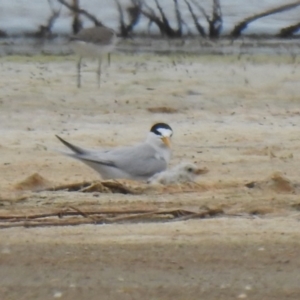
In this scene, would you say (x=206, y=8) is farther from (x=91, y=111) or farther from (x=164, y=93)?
(x=91, y=111)

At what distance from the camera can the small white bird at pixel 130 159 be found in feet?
28.5

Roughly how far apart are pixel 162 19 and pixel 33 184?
1083 centimetres

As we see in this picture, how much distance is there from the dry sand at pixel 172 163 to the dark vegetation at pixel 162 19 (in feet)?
5.49

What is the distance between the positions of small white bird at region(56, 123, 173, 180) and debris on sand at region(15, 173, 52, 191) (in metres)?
0.76

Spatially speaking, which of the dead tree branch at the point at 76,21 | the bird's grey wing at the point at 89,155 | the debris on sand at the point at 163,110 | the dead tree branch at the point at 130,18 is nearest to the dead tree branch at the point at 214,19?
the dead tree branch at the point at 130,18

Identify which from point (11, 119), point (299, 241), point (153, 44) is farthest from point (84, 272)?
point (153, 44)

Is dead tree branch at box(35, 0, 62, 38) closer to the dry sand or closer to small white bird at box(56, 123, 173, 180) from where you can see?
the dry sand

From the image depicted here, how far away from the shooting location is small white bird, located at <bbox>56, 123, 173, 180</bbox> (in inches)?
342

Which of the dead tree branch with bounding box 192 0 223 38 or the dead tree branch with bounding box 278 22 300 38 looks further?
the dead tree branch with bounding box 278 22 300 38

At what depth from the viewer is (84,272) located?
526 centimetres

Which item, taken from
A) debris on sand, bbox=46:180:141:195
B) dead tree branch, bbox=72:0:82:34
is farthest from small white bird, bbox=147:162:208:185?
dead tree branch, bbox=72:0:82:34

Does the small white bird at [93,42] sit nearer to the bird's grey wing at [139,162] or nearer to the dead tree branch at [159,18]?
the dead tree branch at [159,18]

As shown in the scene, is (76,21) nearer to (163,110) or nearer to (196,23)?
(196,23)

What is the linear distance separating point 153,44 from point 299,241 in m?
12.4
